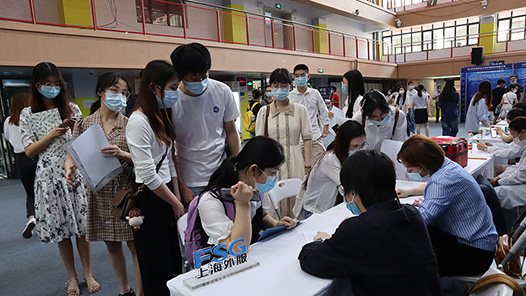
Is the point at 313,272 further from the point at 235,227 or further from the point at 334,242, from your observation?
the point at 235,227

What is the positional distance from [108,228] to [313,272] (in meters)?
1.44

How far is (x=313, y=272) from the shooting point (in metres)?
1.28

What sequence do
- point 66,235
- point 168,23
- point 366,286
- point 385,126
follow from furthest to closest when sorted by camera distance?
point 168,23, point 385,126, point 66,235, point 366,286

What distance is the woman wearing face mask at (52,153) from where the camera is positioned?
2320mm

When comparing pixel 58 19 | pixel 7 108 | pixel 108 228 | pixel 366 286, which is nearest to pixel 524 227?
pixel 366 286

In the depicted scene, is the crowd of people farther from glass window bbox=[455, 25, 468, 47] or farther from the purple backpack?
glass window bbox=[455, 25, 468, 47]

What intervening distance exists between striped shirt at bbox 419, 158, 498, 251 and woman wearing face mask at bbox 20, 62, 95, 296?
7.58ft

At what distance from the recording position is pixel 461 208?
5.75 feet

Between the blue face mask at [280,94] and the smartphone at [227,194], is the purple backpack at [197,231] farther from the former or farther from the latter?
the blue face mask at [280,94]

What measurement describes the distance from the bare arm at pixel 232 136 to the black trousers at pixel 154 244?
598 millimetres

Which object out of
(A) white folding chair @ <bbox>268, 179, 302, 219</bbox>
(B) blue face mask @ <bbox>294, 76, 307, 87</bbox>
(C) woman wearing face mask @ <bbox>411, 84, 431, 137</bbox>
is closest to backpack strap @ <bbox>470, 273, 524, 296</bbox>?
(A) white folding chair @ <bbox>268, 179, 302, 219</bbox>

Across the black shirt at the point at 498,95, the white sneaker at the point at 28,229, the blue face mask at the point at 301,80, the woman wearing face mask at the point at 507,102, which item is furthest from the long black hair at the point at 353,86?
the black shirt at the point at 498,95

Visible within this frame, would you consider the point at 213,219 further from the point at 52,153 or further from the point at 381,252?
the point at 52,153

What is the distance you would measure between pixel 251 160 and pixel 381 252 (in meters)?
0.71
